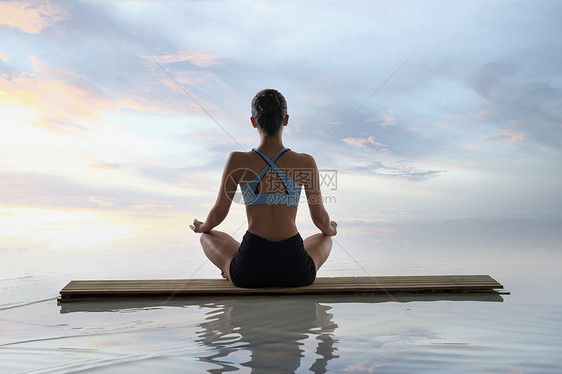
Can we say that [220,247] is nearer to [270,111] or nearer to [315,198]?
[315,198]

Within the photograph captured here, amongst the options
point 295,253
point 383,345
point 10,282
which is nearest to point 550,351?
point 383,345

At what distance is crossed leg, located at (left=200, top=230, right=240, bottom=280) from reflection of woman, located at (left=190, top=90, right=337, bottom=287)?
0.31ft

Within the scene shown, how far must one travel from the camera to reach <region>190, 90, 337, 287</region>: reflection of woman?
11.5 feet

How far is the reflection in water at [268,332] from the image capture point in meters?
2.05

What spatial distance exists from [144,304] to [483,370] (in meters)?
2.55

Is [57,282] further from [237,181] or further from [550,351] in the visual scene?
[550,351]

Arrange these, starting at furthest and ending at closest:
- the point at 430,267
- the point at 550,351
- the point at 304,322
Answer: the point at 430,267 → the point at 304,322 → the point at 550,351

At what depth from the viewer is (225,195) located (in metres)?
3.60

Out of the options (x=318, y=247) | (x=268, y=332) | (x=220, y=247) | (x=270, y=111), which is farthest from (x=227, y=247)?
(x=268, y=332)

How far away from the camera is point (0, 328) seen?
2.85 meters

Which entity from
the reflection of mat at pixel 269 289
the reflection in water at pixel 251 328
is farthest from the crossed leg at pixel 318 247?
the reflection in water at pixel 251 328

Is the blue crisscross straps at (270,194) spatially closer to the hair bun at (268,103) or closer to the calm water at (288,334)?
the hair bun at (268,103)

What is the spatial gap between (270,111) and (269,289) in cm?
148

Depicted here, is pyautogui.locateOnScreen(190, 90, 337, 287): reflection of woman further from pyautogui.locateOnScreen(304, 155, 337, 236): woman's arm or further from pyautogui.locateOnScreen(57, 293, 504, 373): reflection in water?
pyautogui.locateOnScreen(57, 293, 504, 373): reflection in water
